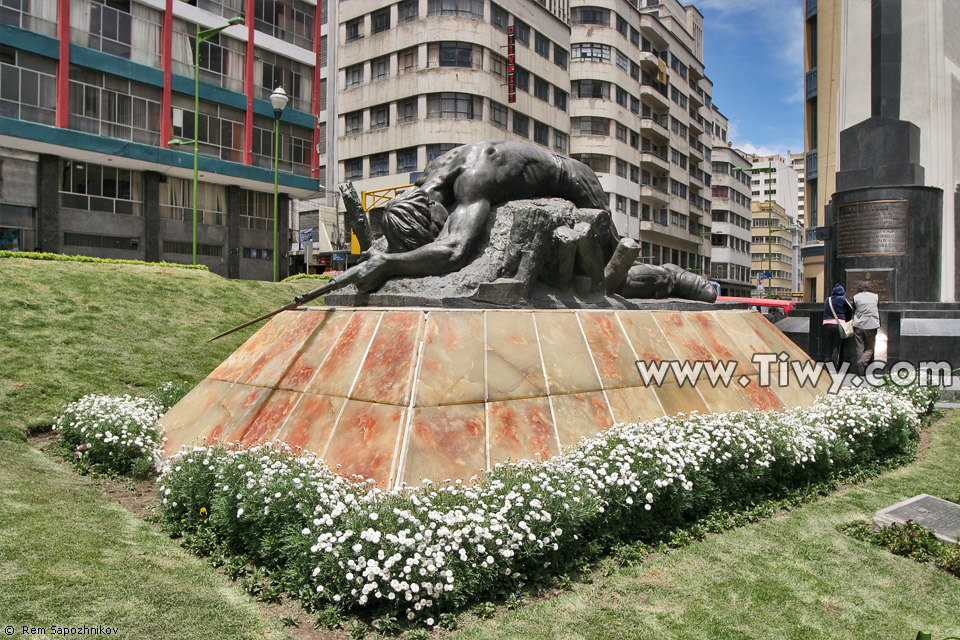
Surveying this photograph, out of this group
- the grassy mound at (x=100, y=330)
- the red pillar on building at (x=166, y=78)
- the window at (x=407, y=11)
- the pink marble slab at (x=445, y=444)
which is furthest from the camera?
the window at (x=407, y=11)

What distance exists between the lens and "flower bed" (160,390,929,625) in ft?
12.2

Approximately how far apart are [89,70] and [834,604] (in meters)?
28.5

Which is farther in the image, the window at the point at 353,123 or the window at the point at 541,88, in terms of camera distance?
the window at the point at 541,88

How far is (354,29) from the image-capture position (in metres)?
39.9

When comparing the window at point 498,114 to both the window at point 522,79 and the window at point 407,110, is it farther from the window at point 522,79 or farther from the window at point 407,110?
the window at point 407,110

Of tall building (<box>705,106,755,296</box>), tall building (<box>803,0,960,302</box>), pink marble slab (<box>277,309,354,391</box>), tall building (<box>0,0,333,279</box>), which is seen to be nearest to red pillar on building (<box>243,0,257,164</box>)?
tall building (<box>0,0,333,279</box>)

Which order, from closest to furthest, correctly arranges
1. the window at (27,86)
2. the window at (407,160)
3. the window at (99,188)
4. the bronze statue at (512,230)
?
the bronze statue at (512,230), the window at (27,86), the window at (99,188), the window at (407,160)

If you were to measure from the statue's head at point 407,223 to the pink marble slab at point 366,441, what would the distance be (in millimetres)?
1973

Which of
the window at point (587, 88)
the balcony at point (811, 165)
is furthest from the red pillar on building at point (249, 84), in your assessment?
the balcony at point (811, 165)

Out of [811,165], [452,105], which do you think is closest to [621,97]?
[811,165]

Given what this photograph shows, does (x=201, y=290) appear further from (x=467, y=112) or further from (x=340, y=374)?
(x=467, y=112)

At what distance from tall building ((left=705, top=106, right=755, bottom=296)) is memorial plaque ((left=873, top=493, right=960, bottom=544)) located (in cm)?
6243

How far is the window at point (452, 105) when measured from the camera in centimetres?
3581

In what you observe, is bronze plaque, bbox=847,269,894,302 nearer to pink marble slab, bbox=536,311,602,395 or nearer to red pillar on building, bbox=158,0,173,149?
pink marble slab, bbox=536,311,602,395
